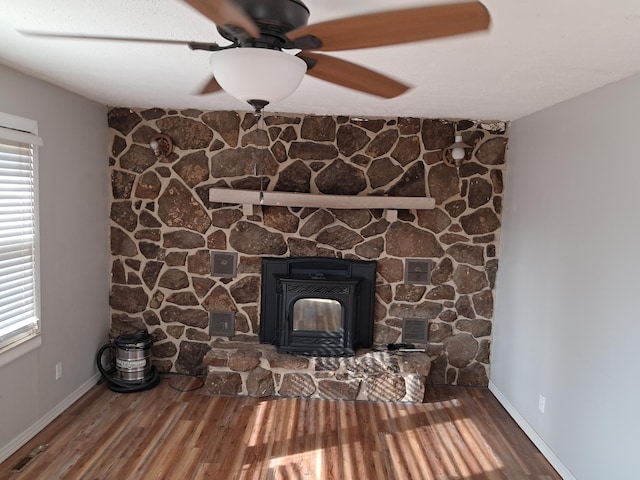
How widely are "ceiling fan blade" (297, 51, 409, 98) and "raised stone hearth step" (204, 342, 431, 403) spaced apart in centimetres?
247

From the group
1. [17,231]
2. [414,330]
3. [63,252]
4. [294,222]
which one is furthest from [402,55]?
[63,252]

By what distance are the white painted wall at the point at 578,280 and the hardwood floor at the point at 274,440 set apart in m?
0.41

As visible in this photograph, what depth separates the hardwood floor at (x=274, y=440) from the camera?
2.85 meters

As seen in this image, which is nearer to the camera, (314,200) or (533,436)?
(533,436)

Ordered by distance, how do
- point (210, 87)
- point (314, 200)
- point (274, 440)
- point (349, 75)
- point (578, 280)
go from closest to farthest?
point (349, 75) < point (210, 87) < point (578, 280) < point (274, 440) < point (314, 200)

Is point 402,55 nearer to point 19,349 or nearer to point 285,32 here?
point 285,32

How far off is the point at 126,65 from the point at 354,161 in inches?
80.5

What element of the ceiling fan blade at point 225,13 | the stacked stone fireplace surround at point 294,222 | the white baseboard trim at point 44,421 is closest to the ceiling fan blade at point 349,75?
the ceiling fan blade at point 225,13

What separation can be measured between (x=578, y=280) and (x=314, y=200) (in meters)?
2.00

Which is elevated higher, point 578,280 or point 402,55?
point 402,55

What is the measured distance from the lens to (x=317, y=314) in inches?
161

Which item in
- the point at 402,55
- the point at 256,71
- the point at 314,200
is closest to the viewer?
the point at 256,71

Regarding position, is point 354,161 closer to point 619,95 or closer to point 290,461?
point 619,95

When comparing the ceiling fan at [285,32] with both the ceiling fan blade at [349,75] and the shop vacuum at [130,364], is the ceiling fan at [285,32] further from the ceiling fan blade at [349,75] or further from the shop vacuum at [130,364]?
the shop vacuum at [130,364]
